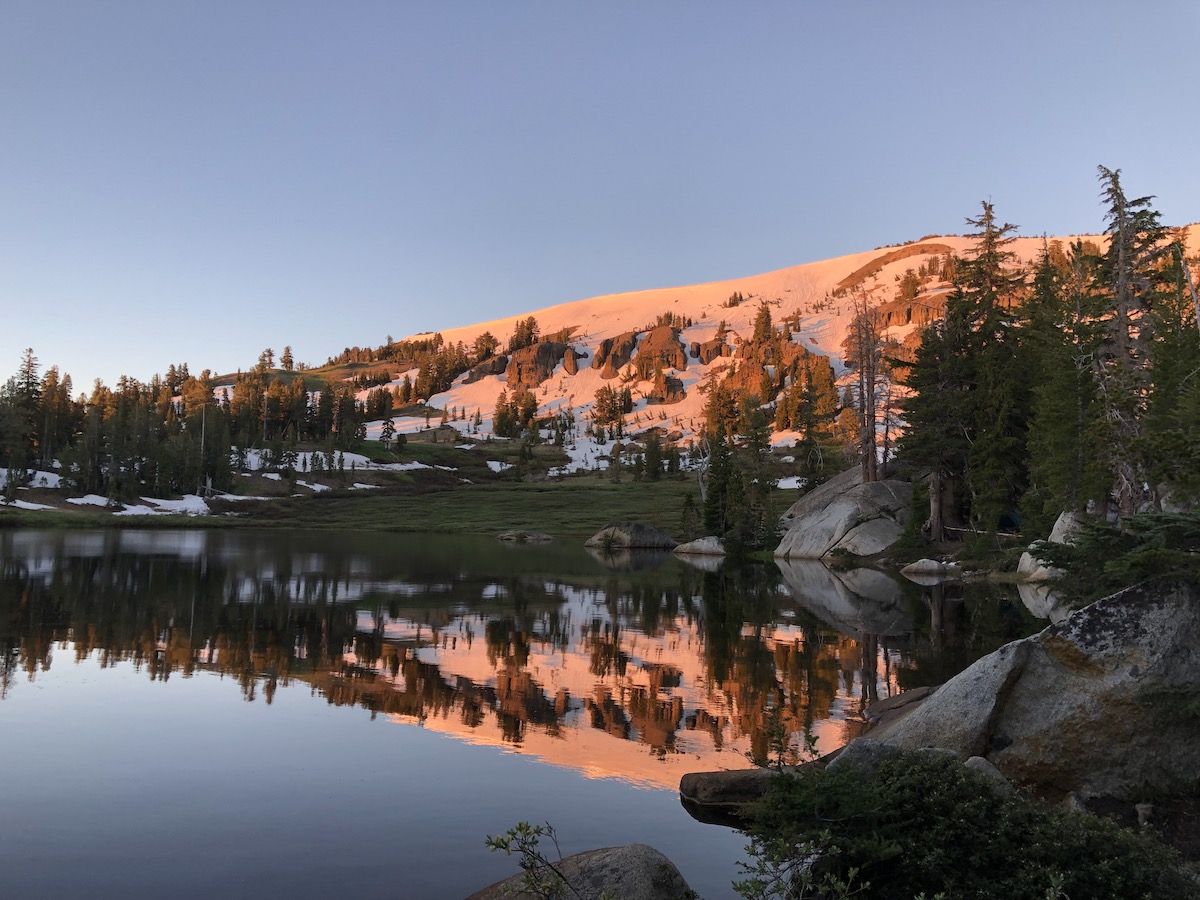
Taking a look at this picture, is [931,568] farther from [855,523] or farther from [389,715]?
[389,715]

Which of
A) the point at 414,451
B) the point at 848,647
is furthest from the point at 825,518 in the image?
the point at 414,451

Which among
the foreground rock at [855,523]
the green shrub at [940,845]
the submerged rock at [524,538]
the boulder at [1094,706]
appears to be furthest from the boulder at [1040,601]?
the submerged rock at [524,538]

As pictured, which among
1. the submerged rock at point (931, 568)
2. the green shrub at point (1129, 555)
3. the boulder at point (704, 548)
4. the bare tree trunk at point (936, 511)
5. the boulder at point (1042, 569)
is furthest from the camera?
the boulder at point (704, 548)

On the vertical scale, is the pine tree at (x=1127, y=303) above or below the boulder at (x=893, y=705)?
above

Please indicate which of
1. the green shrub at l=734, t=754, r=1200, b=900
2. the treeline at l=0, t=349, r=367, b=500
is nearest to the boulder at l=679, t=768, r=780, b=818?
the green shrub at l=734, t=754, r=1200, b=900

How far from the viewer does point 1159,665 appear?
11039 mm

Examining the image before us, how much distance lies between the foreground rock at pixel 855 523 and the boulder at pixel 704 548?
811 cm

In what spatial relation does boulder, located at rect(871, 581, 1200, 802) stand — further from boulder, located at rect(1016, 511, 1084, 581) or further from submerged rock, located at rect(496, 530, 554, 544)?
submerged rock, located at rect(496, 530, 554, 544)

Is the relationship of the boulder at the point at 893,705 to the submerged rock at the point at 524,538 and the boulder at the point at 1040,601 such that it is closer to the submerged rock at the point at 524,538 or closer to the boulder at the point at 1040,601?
the boulder at the point at 1040,601

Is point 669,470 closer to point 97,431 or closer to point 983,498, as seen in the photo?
point 97,431

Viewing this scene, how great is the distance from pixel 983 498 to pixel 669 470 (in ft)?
337

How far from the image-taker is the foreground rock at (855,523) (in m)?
56.0

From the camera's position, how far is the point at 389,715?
15.8m

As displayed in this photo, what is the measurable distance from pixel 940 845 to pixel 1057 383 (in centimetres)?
3763
